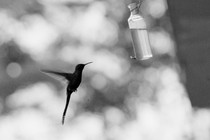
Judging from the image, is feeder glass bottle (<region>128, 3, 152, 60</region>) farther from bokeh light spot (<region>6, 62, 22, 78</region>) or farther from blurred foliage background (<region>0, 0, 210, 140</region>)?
bokeh light spot (<region>6, 62, 22, 78</region>)

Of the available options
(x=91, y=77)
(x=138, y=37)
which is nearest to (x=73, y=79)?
(x=91, y=77)

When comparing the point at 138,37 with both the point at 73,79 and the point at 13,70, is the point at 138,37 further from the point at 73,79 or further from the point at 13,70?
the point at 13,70

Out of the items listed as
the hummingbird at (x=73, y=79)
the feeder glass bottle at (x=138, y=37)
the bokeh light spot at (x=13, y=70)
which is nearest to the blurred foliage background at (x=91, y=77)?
the bokeh light spot at (x=13, y=70)

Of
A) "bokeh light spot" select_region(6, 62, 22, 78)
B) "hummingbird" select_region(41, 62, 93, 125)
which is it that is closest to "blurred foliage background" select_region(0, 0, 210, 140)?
"bokeh light spot" select_region(6, 62, 22, 78)

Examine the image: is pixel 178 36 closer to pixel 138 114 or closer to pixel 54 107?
pixel 138 114

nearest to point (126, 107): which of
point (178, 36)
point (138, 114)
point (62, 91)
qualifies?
point (138, 114)

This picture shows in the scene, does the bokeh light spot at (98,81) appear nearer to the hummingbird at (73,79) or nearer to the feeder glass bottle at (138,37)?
the hummingbird at (73,79)

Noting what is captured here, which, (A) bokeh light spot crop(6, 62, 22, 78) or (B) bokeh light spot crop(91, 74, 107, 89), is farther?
(B) bokeh light spot crop(91, 74, 107, 89)

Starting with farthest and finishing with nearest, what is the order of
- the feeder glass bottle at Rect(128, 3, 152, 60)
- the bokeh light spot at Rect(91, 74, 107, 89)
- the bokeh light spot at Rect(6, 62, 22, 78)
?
the bokeh light spot at Rect(91, 74, 107, 89), the bokeh light spot at Rect(6, 62, 22, 78), the feeder glass bottle at Rect(128, 3, 152, 60)
